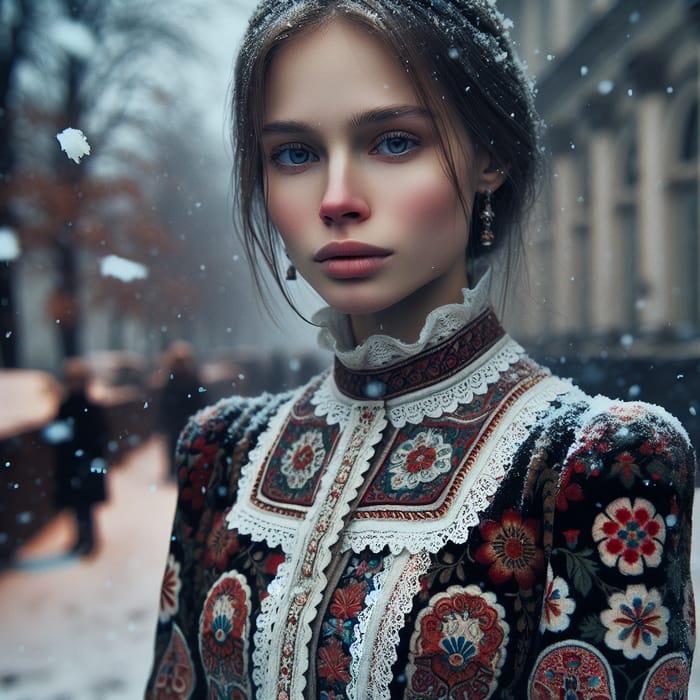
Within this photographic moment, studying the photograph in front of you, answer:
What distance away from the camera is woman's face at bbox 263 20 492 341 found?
76cm

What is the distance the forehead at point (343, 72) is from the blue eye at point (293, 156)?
0.04 m

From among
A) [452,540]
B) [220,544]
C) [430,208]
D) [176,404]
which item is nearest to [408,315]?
[430,208]

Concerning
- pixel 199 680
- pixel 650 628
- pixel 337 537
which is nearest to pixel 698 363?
pixel 650 628

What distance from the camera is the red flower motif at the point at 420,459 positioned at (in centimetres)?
82

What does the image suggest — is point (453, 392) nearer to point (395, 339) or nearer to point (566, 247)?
point (395, 339)

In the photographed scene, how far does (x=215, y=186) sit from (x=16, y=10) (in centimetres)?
87

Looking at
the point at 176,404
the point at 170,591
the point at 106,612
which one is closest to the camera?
the point at 170,591

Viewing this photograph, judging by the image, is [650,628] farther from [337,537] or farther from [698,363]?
[698,363]

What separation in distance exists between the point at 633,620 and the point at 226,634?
1.43ft

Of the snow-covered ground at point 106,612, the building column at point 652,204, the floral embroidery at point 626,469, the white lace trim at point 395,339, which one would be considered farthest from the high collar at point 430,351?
the snow-covered ground at point 106,612

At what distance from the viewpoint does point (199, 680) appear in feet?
3.19

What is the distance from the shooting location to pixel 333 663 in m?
0.77

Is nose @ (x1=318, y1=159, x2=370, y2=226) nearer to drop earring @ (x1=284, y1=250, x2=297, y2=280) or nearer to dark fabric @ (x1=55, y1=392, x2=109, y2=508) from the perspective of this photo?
drop earring @ (x1=284, y1=250, x2=297, y2=280)

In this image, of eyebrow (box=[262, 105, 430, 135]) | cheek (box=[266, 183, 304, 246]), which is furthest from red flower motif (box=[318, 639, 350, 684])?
eyebrow (box=[262, 105, 430, 135])
